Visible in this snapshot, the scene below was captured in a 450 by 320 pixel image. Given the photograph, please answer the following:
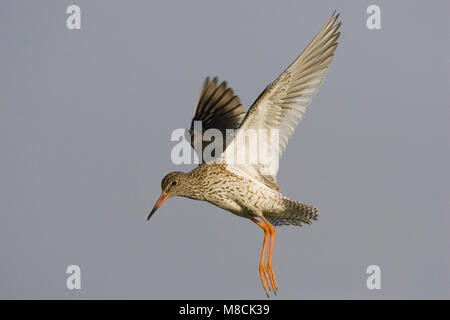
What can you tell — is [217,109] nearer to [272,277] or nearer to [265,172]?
[265,172]

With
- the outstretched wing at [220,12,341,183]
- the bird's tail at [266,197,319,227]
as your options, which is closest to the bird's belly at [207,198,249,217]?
the bird's tail at [266,197,319,227]

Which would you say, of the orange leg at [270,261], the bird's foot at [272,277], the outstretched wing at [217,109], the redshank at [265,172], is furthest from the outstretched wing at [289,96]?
the outstretched wing at [217,109]

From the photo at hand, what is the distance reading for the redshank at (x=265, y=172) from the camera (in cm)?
979

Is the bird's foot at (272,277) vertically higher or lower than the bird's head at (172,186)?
lower

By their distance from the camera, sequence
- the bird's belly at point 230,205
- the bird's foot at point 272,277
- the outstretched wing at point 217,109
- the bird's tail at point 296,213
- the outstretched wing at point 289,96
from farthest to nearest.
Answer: the outstretched wing at point 217,109
the bird's tail at point 296,213
the bird's belly at point 230,205
the bird's foot at point 272,277
the outstretched wing at point 289,96

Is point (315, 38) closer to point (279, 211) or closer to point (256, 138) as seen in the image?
point (256, 138)

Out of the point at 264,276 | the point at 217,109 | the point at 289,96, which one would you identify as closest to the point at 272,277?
the point at 264,276

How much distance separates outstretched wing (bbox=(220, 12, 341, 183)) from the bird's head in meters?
0.86

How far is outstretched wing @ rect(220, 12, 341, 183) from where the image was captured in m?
9.74

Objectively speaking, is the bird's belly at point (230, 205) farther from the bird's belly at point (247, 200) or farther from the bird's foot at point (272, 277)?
the bird's foot at point (272, 277)

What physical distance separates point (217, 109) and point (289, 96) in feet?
8.94

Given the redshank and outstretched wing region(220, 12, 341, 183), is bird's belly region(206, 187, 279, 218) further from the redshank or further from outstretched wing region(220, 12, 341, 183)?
outstretched wing region(220, 12, 341, 183)

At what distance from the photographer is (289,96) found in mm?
9938

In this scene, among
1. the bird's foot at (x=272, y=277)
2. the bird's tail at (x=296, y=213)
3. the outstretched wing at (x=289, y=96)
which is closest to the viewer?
the outstretched wing at (x=289, y=96)
